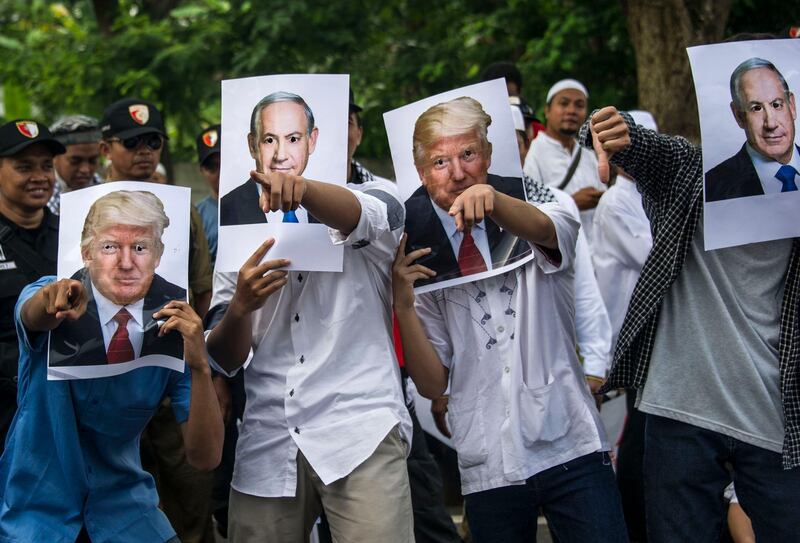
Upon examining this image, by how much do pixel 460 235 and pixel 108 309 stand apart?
3.82 feet

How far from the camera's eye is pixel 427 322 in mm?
3797

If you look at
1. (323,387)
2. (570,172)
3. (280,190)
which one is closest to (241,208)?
(280,190)

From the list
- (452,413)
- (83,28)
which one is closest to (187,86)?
(83,28)

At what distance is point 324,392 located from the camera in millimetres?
3414

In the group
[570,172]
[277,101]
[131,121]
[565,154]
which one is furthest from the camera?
[565,154]

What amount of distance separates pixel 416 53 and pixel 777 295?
6.77 m

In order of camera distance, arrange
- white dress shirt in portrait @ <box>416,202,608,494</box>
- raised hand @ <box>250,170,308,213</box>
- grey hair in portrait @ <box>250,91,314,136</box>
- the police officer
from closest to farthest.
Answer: raised hand @ <box>250,170,308,213</box> → grey hair in portrait @ <box>250,91,314,136</box> → white dress shirt in portrait @ <box>416,202,608,494</box> → the police officer

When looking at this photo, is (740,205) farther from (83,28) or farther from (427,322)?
(83,28)

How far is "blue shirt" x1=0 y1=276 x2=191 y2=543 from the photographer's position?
330 cm

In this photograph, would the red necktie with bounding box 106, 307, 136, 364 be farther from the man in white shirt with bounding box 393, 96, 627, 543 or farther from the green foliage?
the green foliage

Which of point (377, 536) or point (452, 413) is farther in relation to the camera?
point (452, 413)

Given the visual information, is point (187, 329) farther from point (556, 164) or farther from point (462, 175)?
point (556, 164)

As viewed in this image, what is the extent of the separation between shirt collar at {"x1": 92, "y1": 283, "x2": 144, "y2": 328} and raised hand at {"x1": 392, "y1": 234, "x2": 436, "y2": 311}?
2.69 feet

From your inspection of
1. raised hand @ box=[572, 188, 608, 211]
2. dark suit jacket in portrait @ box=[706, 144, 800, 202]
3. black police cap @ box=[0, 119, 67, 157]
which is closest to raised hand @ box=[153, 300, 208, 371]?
black police cap @ box=[0, 119, 67, 157]
